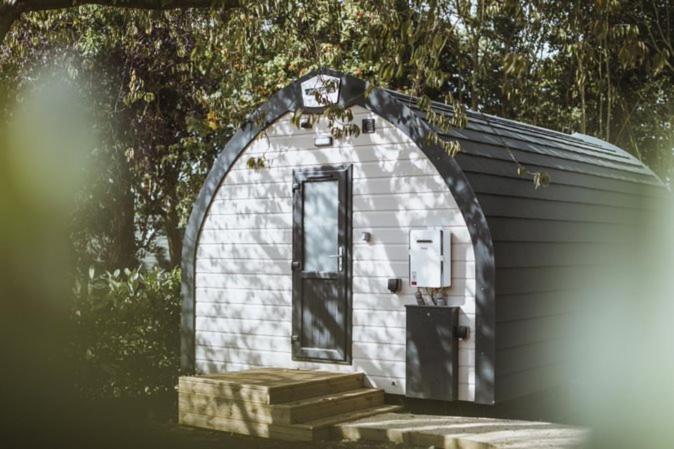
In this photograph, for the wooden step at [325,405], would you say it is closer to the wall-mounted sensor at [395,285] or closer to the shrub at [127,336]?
the wall-mounted sensor at [395,285]

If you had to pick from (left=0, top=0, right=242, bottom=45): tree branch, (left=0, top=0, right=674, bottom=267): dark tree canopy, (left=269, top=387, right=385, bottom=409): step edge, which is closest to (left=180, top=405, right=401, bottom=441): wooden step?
(left=269, top=387, right=385, bottom=409): step edge

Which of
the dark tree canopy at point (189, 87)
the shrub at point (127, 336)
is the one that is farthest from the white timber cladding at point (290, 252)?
the dark tree canopy at point (189, 87)

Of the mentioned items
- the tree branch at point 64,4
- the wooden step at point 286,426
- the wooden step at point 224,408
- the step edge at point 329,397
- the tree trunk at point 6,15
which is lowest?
the wooden step at point 286,426

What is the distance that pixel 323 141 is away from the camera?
9.55 metres

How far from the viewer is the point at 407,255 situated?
29.7ft

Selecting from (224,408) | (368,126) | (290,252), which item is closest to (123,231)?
(290,252)

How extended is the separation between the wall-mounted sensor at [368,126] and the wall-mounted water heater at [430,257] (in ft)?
3.51

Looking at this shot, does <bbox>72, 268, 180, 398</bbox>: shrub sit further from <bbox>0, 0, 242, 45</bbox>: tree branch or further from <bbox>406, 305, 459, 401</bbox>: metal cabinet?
<bbox>0, 0, 242, 45</bbox>: tree branch

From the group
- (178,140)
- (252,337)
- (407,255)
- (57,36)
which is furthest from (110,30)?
(407,255)

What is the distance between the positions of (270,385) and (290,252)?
1.75 metres

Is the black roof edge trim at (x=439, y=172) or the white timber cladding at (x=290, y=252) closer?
the black roof edge trim at (x=439, y=172)

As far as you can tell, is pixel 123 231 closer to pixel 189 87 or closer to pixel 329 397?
pixel 189 87

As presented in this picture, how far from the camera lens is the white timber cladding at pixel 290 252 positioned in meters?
8.91

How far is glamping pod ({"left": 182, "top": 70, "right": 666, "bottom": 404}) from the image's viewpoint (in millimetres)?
8648
